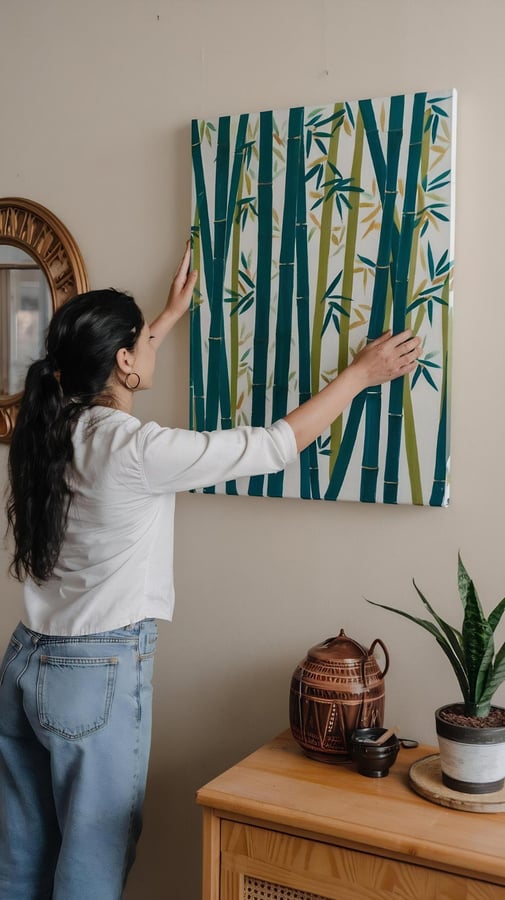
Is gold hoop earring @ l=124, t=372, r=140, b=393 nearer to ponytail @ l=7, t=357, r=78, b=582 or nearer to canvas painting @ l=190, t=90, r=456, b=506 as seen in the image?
ponytail @ l=7, t=357, r=78, b=582

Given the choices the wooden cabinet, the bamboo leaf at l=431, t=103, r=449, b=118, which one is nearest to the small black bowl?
the wooden cabinet

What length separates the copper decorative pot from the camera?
5.82 feet

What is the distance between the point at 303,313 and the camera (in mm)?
2025

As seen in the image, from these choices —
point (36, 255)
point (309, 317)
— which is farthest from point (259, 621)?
point (36, 255)

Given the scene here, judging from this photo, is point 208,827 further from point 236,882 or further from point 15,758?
point 15,758

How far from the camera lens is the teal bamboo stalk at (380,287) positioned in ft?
6.28

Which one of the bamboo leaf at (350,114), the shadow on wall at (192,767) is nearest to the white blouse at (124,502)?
the shadow on wall at (192,767)

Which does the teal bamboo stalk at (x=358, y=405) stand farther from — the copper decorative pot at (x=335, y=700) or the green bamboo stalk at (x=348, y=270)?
the copper decorative pot at (x=335, y=700)

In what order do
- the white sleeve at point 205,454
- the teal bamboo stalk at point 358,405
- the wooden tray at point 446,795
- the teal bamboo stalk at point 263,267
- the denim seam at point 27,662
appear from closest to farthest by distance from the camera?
the wooden tray at point 446,795 < the white sleeve at point 205,454 < the denim seam at point 27,662 < the teal bamboo stalk at point 358,405 < the teal bamboo stalk at point 263,267

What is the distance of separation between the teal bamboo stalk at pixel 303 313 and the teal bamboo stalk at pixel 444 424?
0.27m

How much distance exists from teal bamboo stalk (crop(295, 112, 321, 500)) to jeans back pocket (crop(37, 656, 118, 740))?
0.58m

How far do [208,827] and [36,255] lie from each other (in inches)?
58.3

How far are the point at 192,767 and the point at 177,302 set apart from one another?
1108mm

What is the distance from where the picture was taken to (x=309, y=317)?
2.02 meters
